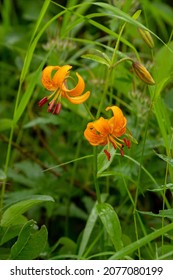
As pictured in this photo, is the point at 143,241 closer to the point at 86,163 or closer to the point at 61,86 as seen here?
the point at 61,86

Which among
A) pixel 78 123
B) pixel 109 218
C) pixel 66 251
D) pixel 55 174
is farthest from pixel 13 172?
pixel 109 218

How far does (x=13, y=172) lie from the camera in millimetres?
1959

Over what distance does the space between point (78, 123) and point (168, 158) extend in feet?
1.97

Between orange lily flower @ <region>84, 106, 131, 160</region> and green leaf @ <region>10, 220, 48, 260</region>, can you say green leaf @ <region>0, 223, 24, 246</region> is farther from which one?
orange lily flower @ <region>84, 106, 131, 160</region>

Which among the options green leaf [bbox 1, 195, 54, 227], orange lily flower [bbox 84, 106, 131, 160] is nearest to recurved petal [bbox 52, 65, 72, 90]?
orange lily flower [bbox 84, 106, 131, 160]

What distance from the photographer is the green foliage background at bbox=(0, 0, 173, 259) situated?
1.34 m

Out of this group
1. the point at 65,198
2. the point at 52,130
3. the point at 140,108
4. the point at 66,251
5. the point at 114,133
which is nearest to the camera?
the point at 114,133

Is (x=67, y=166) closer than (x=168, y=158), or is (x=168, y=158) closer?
(x=168, y=158)

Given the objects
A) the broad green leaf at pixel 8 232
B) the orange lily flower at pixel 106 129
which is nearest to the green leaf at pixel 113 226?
the orange lily flower at pixel 106 129

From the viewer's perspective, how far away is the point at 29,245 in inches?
52.8

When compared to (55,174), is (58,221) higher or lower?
lower

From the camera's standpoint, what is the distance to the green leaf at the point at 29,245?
1.33 meters

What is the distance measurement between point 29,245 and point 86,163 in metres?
0.74
